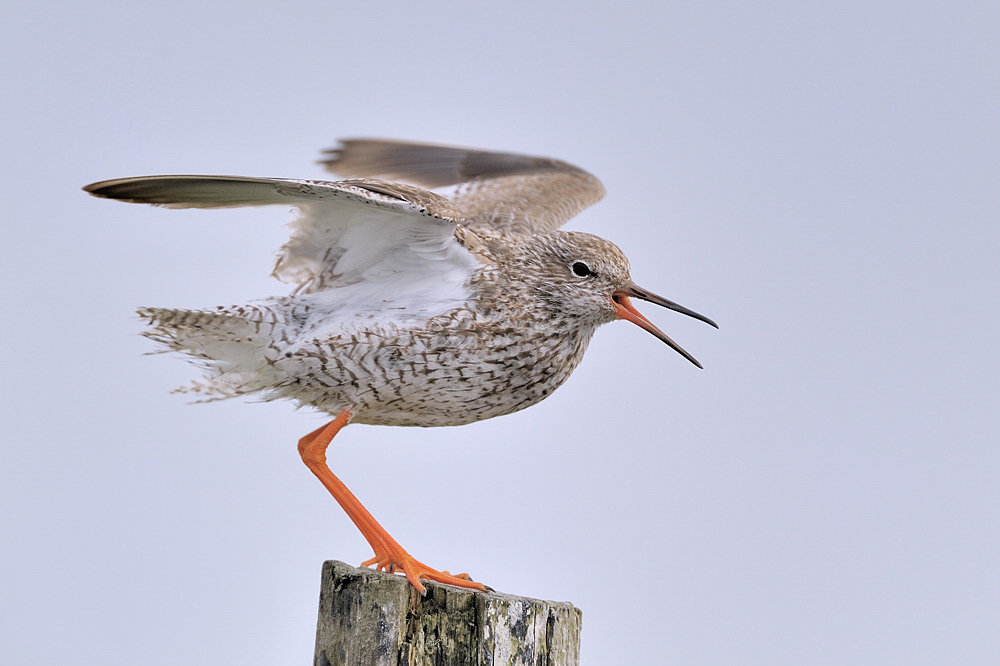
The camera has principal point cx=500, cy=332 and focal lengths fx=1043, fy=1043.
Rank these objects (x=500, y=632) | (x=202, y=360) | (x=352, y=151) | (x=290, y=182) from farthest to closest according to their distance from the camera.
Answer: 1. (x=352, y=151)
2. (x=202, y=360)
3. (x=290, y=182)
4. (x=500, y=632)

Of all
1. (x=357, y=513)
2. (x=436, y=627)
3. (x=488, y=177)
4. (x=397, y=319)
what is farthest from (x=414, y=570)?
(x=488, y=177)

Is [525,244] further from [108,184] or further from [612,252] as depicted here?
[108,184]

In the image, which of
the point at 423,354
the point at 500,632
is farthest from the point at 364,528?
the point at 500,632

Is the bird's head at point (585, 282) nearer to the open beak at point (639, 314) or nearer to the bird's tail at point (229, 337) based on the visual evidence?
the open beak at point (639, 314)

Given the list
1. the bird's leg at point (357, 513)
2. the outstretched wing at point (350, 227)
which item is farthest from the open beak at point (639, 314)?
the bird's leg at point (357, 513)

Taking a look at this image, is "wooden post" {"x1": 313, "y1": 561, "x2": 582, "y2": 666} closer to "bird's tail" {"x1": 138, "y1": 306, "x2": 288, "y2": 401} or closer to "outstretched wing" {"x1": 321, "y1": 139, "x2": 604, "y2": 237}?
"bird's tail" {"x1": 138, "y1": 306, "x2": 288, "y2": 401}

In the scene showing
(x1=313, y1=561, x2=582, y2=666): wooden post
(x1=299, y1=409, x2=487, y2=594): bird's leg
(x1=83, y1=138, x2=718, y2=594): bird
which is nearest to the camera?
(x1=313, y1=561, x2=582, y2=666): wooden post

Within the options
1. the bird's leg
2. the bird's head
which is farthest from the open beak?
the bird's leg
